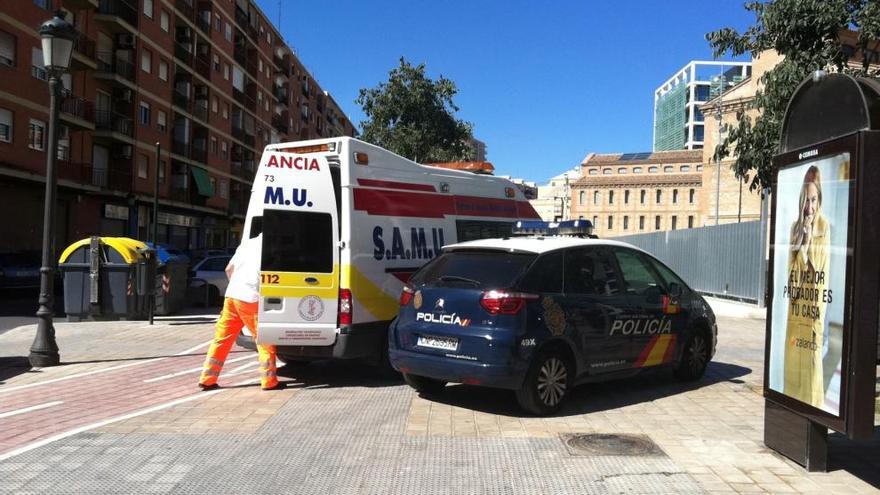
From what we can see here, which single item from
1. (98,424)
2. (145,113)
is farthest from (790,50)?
(145,113)

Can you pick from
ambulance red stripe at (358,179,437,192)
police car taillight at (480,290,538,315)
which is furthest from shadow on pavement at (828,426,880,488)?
ambulance red stripe at (358,179,437,192)

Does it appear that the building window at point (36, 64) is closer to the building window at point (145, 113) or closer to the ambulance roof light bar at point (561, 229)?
the building window at point (145, 113)

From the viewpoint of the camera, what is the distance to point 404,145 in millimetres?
29609

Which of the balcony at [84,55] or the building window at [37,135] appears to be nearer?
the building window at [37,135]

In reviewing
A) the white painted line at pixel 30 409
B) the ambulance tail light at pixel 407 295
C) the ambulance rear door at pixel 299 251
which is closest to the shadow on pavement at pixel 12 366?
the white painted line at pixel 30 409

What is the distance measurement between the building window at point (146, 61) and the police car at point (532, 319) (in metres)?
36.5

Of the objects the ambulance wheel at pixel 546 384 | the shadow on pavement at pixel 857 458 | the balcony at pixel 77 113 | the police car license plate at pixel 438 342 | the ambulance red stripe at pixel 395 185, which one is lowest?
the shadow on pavement at pixel 857 458

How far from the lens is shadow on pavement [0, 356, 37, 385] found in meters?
8.65

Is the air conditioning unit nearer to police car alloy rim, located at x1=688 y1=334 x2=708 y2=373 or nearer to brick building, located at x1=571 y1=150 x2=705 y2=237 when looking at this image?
police car alloy rim, located at x1=688 y1=334 x2=708 y2=373

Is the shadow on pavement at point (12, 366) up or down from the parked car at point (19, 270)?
down

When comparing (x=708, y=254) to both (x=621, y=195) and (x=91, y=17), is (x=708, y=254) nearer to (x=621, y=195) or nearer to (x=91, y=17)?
(x=91, y=17)

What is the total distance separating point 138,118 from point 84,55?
540cm

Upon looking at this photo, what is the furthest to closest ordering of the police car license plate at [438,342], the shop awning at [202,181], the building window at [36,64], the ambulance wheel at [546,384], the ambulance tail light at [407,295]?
the shop awning at [202,181]
the building window at [36,64]
the ambulance tail light at [407,295]
the police car license plate at [438,342]
the ambulance wheel at [546,384]

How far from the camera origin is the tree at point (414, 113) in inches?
1190
